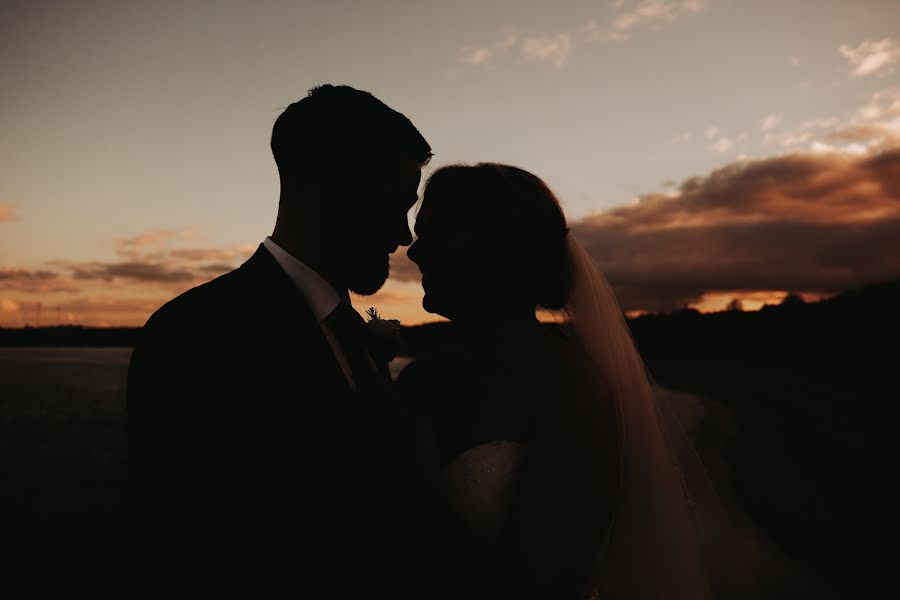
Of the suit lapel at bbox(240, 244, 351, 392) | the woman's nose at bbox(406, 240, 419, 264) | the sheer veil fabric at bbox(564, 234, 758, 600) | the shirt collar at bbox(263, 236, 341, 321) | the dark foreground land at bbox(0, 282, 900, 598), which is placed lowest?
the dark foreground land at bbox(0, 282, 900, 598)

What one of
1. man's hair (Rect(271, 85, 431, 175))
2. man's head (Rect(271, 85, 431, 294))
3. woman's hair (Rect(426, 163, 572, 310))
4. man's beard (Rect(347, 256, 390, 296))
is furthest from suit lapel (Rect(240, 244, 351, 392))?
woman's hair (Rect(426, 163, 572, 310))

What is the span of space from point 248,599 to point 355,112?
7.08 ft

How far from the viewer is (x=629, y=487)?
3773 mm

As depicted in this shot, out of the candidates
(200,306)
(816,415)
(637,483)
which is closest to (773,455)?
(816,415)

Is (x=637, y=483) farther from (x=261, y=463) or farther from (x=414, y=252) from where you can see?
(x=261, y=463)

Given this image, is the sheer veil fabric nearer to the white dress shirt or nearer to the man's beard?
the man's beard

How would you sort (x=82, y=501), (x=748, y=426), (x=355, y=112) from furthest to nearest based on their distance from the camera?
(x=748, y=426), (x=82, y=501), (x=355, y=112)

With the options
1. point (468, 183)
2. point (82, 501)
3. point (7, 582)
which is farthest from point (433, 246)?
point (82, 501)

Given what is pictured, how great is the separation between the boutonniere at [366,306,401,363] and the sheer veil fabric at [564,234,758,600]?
119 centimetres

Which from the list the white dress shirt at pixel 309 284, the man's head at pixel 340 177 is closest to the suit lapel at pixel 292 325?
the white dress shirt at pixel 309 284

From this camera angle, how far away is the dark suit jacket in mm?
2137

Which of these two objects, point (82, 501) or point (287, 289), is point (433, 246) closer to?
point (287, 289)

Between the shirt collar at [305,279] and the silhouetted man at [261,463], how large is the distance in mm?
89

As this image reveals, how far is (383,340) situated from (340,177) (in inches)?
38.3
